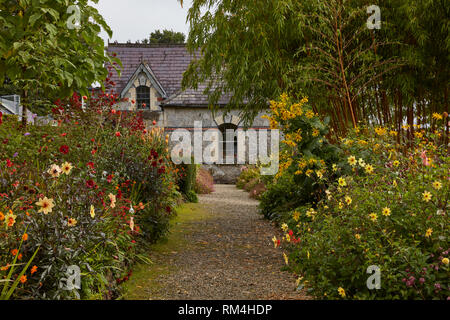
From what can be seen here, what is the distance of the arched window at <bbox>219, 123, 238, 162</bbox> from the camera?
612 inches

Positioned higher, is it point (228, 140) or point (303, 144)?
point (228, 140)

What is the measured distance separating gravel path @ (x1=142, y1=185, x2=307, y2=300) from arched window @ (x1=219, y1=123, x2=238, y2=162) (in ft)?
29.4

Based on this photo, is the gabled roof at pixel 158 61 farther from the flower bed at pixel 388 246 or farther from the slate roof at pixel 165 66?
the flower bed at pixel 388 246

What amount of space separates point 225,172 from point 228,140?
121cm

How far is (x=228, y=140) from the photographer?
15.5 meters

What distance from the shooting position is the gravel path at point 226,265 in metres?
3.41

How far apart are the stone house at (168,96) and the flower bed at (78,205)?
28.6 feet

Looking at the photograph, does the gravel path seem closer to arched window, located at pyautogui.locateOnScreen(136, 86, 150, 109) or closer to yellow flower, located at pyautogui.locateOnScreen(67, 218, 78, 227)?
yellow flower, located at pyautogui.locateOnScreen(67, 218, 78, 227)

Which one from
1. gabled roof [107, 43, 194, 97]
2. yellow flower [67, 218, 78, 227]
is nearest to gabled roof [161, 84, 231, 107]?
gabled roof [107, 43, 194, 97]

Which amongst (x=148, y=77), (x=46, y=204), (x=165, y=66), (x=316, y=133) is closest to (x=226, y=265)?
(x=316, y=133)

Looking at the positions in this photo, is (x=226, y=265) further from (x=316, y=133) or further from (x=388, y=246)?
(x=388, y=246)

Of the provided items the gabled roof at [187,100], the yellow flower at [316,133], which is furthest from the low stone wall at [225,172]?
the yellow flower at [316,133]
